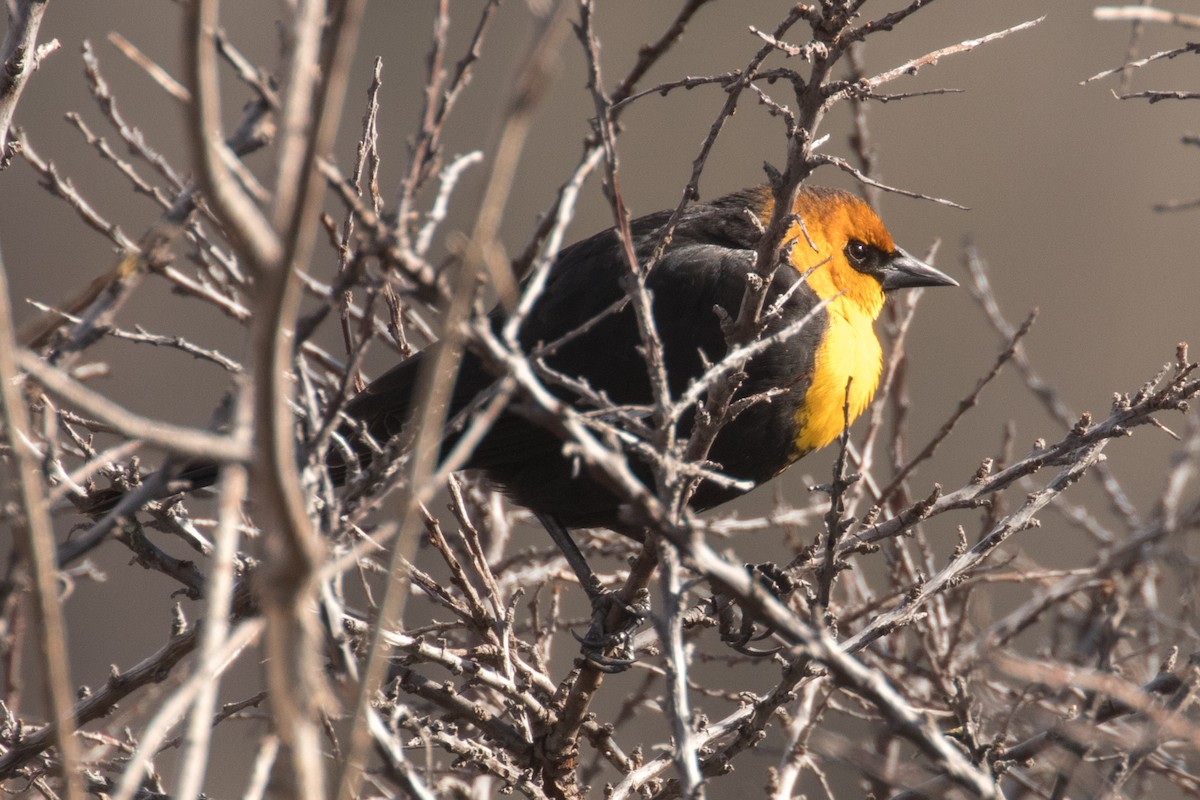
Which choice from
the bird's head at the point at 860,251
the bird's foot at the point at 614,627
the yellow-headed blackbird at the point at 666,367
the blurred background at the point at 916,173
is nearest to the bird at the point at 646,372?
the yellow-headed blackbird at the point at 666,367

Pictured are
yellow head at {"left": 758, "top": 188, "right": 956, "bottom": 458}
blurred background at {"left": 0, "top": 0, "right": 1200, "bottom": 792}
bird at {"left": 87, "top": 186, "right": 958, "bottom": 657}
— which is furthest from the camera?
blurred background at {"left": 0, "top": 0, "right": 1200, "bottom": 792}

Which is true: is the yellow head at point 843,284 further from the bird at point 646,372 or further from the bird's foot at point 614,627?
the bird's foot at point 614,627

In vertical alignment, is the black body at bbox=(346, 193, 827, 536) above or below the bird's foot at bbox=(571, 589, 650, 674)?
above

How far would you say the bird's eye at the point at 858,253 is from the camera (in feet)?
13.0

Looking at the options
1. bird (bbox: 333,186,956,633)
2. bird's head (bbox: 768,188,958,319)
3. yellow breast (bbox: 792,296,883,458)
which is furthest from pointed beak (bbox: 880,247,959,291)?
bird (bbox: 333,186,956,633)

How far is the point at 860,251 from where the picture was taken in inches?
157

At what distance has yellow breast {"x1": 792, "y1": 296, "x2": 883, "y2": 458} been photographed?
3480mm

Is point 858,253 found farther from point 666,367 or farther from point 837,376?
point 666,367

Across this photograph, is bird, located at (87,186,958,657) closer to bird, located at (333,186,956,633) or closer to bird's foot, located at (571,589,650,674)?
bird, located at (333,186,956,633)

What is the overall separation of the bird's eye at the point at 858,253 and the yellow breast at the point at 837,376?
187 mm

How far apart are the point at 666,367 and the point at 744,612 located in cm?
Answer: 105

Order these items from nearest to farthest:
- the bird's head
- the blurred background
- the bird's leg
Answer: the bird's leg
the bird's head
the blurred background

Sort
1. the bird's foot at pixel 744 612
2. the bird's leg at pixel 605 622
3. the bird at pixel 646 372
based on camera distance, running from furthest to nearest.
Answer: the bird at pixel 646 372 < the bird's leg at pixel 605 622 < the bird's foot at pixel 744 612

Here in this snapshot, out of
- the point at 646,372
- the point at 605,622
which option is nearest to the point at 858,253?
the point at 646,372
